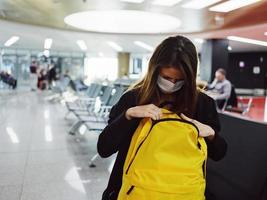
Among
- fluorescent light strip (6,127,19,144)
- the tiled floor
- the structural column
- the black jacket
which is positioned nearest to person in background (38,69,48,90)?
the structural column

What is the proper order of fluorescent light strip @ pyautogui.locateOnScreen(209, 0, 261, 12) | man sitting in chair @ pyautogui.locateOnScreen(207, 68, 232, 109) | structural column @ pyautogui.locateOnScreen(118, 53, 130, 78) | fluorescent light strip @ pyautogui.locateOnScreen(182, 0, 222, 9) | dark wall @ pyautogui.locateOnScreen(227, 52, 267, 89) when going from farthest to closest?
structural column @ pyautogui.locateOnScreen(118, 53, 130, 78), dark wall @ pyautogui.locateOnScreen(227, 52, 267, 89), man sitting in chair @ pyautogui.locateOnScreen(207, 68, 232, 109), fluorescent light strip @ pyautogui.locateOnScreen(182, 0, 222, 9), fluorescent light strip @ pyautogui.locateOnScreen(209, 0, 261, 12)

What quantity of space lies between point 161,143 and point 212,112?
14.5 inches

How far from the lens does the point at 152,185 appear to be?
972 mm

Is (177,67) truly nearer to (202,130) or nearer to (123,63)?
(202,130)

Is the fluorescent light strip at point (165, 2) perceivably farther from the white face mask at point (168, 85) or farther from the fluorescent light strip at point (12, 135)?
the white face mask at point (168, 85)

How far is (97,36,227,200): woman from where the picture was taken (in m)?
1.07

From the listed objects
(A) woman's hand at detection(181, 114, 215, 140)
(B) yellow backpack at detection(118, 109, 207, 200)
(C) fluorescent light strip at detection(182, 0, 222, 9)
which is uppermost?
(C) fluorescent light strip at detection(182, 0, 222, 9)

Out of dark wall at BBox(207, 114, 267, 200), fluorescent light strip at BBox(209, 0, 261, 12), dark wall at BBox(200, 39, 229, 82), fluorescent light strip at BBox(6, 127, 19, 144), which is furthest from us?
dark wall at BBox(200, 39, 229, 82)

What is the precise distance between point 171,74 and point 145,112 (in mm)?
185

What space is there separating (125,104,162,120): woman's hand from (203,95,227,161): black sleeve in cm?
25

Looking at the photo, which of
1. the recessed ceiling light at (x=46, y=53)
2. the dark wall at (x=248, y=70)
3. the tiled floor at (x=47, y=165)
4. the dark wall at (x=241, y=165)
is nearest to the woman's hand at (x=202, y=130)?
the dark wall at (x=241, y=165)

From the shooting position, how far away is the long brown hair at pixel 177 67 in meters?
1.07

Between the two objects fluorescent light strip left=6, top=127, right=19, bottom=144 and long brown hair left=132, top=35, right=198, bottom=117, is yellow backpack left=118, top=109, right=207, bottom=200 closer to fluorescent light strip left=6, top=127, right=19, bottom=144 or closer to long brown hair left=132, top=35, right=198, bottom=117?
long brown hair left=132, top=35, right=198, bottom=117

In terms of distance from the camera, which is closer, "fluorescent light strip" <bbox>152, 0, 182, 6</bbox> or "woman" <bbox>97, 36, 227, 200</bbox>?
"woman" <bbox>97, 36, 227, 200</bbox>
